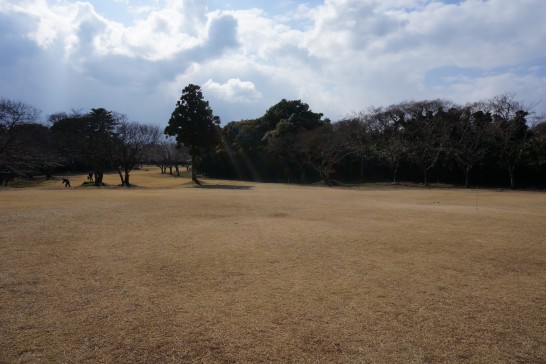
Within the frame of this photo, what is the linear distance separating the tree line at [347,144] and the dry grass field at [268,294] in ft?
87.9

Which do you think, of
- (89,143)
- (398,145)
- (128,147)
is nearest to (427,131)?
(398,145)

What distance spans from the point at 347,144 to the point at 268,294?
34.2m

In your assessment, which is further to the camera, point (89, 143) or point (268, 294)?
point (89, 143)

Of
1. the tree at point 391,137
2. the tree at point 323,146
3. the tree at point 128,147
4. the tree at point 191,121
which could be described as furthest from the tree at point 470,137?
the tree at point 128,147

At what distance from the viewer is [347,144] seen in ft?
125

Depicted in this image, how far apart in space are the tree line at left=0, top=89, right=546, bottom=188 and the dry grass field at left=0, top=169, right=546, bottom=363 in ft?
87.9

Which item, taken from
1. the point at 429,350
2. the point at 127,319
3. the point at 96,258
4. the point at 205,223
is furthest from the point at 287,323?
the point at 205,223

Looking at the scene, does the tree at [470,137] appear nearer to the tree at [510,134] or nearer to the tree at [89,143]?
the tree at [510,134]

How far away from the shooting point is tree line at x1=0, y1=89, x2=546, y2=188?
3325 cm

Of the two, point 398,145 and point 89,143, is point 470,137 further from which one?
point 89,143

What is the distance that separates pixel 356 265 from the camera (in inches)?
274

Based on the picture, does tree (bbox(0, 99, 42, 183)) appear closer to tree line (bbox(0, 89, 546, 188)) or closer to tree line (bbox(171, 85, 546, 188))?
tree line (bbox(0, 89, 546, 188))

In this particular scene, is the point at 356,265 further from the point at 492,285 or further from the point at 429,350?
the point at 429,350

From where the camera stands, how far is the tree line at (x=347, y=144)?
109 feet
